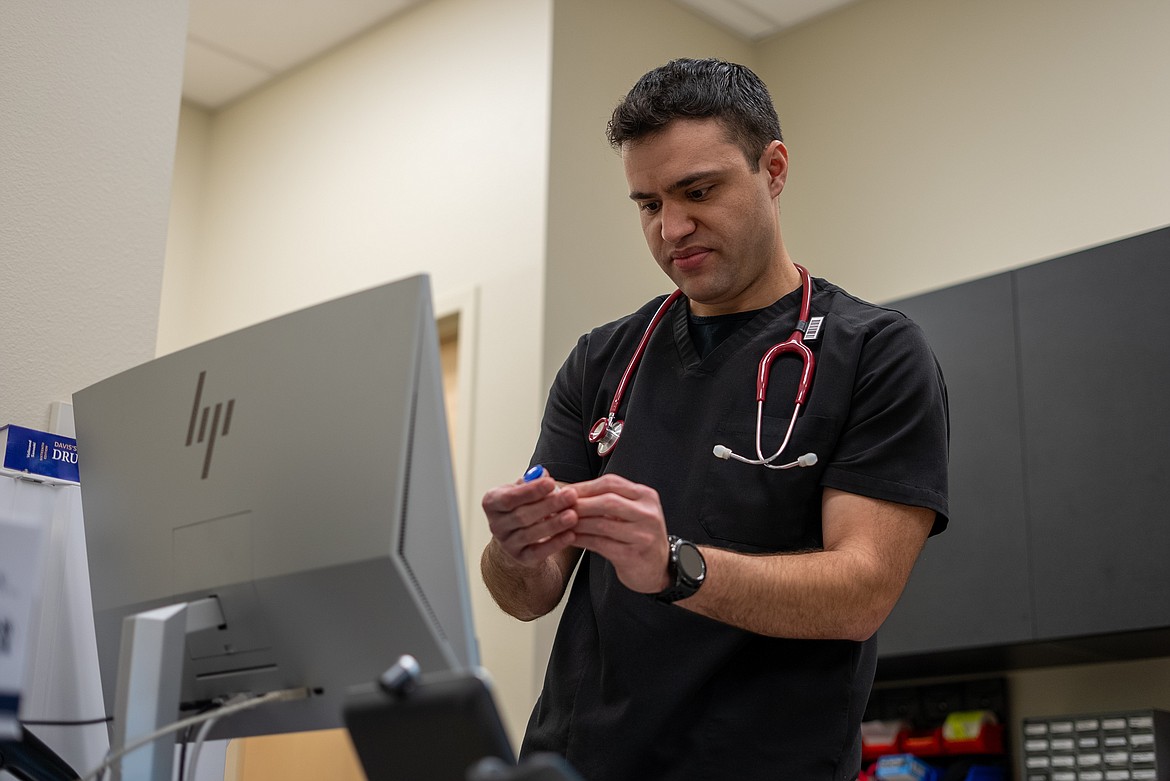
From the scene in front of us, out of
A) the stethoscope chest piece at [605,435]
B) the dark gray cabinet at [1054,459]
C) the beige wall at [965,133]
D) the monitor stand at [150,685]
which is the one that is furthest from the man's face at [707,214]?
the beige wall at [965,133]

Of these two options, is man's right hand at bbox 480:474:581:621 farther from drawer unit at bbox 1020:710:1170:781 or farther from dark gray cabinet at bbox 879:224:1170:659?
drawer unit at bbox 1020:710:1170:781

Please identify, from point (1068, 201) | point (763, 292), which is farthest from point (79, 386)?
point (1068, 201)

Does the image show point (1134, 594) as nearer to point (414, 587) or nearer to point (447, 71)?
point (414, 587)

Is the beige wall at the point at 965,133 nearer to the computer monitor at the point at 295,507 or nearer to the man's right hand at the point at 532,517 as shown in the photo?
the man's right hand at the point at 532,517

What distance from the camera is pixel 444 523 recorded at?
1.13 metres

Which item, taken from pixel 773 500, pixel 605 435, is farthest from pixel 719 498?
pixel 605 435

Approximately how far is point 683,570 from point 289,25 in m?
3.11

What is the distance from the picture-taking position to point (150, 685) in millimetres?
1211

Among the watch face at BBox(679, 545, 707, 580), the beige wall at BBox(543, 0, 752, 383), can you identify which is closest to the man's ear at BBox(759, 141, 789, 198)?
the watch face at BBox(679, 545, 707, 580)

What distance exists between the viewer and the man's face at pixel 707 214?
1.62m

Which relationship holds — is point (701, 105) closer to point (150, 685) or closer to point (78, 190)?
point (150, 685)

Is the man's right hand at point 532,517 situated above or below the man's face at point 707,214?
below

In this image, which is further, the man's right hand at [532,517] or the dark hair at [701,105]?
the dark hair at [701,105]

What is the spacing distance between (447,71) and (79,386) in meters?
1.92
